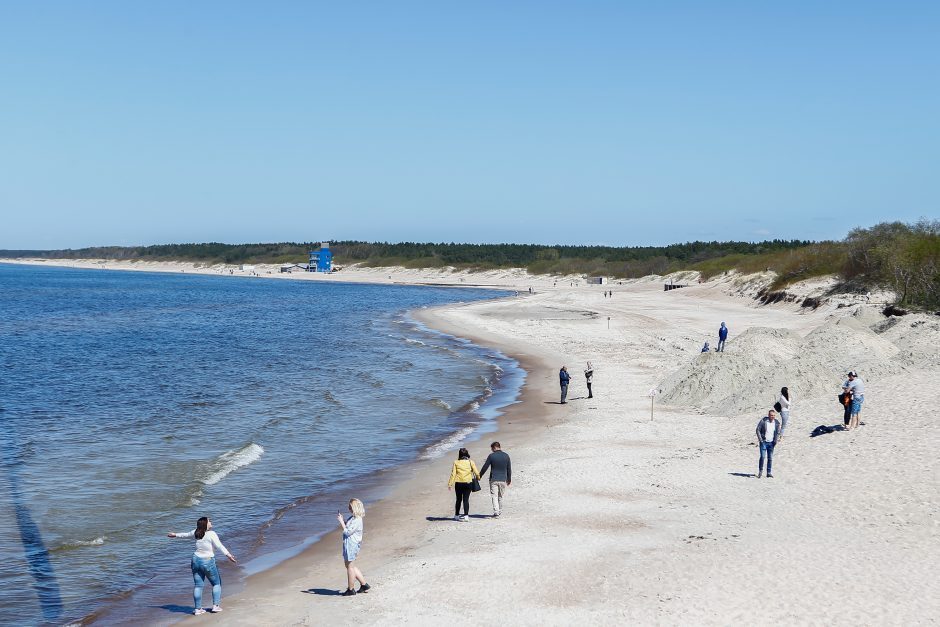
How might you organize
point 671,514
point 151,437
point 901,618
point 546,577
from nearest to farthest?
point 901,618 < point 546,577 < point 671,514 < point 151,437

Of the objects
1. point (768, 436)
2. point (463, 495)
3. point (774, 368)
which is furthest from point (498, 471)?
point (774, 368)

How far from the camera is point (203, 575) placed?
13.4 metres

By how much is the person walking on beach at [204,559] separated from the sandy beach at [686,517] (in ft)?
1.11

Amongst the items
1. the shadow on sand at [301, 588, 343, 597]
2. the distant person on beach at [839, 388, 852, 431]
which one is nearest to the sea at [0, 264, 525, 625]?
the shadow on sand at [301, 588, 343, 597]

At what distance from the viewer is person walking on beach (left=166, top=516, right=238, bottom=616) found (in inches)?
514

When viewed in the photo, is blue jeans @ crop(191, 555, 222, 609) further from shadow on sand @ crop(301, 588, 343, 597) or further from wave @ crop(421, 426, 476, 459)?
wave @ crop(421, 426, 476, 459)

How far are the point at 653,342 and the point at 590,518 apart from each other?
36.2 metres

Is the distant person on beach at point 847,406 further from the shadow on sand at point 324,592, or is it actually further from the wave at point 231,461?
the wave at point 231,461

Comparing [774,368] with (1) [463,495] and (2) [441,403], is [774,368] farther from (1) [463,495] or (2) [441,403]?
(1) [463,495]

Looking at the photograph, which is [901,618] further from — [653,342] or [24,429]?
[653,342]

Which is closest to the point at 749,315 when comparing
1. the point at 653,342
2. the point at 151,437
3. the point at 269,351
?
the point at 653,342

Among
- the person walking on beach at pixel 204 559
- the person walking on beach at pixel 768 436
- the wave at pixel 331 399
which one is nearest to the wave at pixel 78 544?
the person walking on beach at pixel 204 559

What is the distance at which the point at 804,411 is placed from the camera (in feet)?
83.9

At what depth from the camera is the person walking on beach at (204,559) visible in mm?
13055
